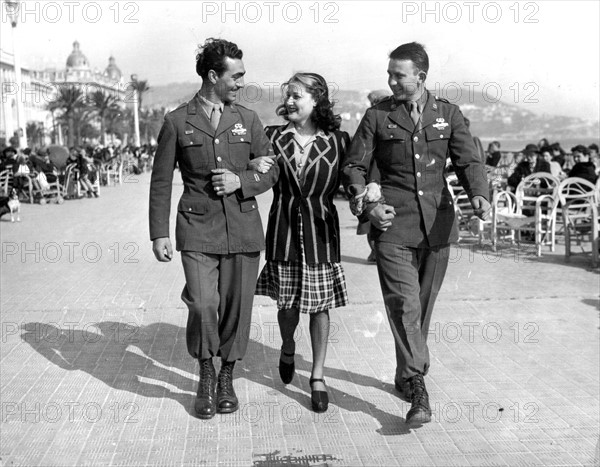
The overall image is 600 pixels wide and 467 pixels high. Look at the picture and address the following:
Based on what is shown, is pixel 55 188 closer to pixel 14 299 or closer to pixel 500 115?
pixel 500 115

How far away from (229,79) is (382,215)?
1106 millimetres

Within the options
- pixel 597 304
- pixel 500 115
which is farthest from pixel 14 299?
pixel 500 115

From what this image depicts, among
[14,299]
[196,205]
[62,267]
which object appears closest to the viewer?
[196,205]

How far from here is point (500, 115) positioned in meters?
25.7

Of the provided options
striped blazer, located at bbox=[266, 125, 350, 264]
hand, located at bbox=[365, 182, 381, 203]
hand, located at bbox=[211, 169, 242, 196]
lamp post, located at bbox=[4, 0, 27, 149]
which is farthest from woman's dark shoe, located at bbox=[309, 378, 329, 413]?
lamp post, located at bbox=[4, 0, 27, 149]

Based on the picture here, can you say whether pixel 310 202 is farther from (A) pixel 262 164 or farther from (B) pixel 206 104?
(B) pixel 206 104

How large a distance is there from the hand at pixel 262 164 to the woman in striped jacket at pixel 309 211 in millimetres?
169

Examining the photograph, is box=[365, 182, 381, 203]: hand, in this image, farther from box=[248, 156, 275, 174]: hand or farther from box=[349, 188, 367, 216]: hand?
box=[248, 156, 275, 174]: hand

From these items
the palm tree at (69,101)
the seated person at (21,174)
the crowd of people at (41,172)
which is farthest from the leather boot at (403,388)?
the palm tree at (69,101)

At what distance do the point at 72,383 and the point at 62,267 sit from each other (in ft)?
15.8

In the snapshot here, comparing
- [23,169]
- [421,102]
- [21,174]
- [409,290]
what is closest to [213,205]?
[409,290]

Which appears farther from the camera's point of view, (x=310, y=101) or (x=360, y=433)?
(x=310, y=101)

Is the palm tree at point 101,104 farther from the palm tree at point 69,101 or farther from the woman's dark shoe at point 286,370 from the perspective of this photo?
the woman's dark shoe at point 286,370

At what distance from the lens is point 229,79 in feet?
14.5
